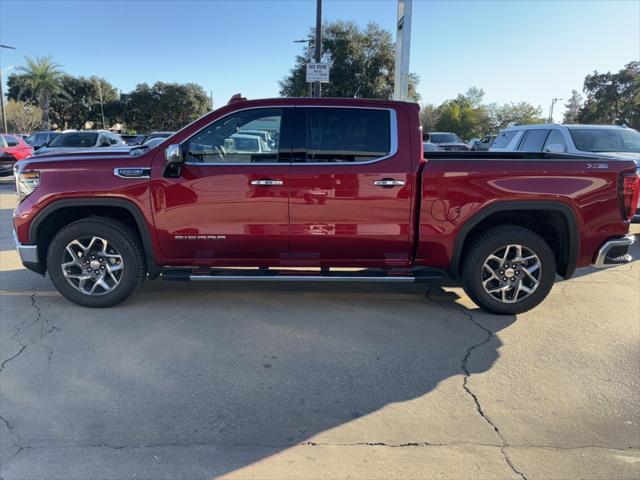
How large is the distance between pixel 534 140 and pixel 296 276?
24.1 ft

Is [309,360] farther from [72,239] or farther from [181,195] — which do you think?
[72,239]

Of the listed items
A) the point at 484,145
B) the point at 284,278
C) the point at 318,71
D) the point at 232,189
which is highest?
the point at 318,71

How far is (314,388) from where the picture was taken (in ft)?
10.9

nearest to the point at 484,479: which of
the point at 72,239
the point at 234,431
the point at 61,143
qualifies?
the point at 234,431

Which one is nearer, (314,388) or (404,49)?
(314,388)

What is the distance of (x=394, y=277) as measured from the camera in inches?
177

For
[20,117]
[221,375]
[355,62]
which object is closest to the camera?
[221,375]

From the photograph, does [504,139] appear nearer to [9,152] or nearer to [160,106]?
[9,152]

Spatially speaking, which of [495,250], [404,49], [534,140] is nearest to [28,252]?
[495,250]

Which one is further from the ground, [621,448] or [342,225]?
[342,225]

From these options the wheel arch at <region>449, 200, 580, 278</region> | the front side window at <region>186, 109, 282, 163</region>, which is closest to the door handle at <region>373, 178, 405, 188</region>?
the wheel arch at <region>449, 200, 580, 278</region>

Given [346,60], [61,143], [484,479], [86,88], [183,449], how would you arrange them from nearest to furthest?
[484,479]
[183,449]
[61,143]
[346,60]
[86,88]

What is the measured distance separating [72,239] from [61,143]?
12.3 meters

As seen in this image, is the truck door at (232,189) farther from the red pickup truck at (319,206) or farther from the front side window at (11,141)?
the front side window at (11,141)
